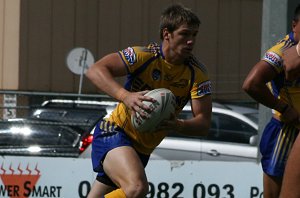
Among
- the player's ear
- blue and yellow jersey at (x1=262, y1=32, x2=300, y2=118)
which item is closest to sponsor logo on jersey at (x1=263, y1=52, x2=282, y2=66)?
blue and yellow jersey at (x1=262, y1=32, x2=300, y2=118)

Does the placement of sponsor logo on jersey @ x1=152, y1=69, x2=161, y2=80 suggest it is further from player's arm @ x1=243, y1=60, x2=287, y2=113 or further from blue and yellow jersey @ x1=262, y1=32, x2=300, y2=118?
blue and yellow jersey @ x1=262, y1=32, x2=300, y2=118

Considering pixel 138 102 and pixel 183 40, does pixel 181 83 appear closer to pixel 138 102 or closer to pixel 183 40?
pixel 183 40

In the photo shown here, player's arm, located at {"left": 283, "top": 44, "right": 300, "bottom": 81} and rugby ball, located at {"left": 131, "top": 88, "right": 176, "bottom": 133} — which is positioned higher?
player's arm, located at {"left": 283, "top": 44, "right": 300, "bottom": 81}

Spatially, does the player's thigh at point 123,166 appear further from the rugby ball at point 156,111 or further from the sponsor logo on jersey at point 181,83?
the sponsor logo on jersey at point 181,83

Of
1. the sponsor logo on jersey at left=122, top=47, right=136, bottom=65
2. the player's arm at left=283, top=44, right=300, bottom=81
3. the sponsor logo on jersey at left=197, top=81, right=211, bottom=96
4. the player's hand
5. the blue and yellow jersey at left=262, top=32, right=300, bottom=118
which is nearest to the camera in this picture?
the player's arm at left=283, top=44, right=300, bottom=81

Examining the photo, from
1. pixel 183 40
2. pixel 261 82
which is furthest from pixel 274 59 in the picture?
pixel 183 40

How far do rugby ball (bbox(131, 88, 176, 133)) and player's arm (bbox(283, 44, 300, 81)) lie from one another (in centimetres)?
78

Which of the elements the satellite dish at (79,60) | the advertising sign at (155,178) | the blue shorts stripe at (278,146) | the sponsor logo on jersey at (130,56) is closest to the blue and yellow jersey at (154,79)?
the sponsor logo on jersey at (130,56)

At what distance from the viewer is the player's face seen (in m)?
7.17

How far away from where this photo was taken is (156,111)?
689 centimetres

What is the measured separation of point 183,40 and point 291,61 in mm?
809

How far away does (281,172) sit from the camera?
7.52 m

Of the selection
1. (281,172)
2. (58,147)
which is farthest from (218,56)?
(281,172)

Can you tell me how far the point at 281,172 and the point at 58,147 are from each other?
533 centimetres
